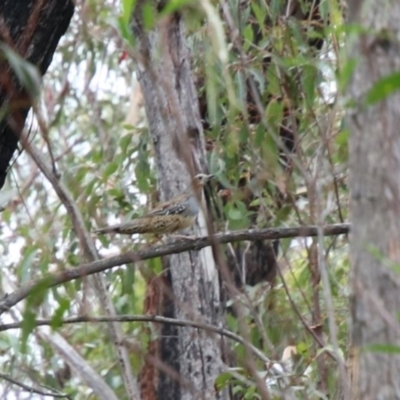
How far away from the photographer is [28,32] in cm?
271

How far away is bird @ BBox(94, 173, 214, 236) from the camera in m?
Result: 4.46

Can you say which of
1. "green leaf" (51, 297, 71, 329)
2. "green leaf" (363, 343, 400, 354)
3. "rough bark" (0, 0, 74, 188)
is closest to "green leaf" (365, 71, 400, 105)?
"green leaf" (363, 343, 400, 354)

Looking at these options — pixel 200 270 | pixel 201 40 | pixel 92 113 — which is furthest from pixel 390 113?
pixel 92 113

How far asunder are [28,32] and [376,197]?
4.87 feet

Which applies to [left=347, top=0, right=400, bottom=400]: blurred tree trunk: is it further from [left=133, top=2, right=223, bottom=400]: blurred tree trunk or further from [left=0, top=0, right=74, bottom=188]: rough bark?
[left=133, top=2, right=223, bottom=400]: blurred tree trunk

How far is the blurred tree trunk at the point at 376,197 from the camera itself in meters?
1.43

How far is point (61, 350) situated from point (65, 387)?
1.70 meters

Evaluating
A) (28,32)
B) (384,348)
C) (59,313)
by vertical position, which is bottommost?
(384,348)

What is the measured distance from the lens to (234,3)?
4508mm

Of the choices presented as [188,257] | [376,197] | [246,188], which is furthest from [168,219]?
[376,197]

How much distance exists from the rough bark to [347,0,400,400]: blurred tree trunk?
1.34 m

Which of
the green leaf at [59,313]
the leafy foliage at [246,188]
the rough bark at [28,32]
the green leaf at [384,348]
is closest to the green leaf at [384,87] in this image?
the green leaf at [384,348]

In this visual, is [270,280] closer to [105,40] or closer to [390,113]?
[105,40]

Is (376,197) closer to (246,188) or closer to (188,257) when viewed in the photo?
(188,257)
